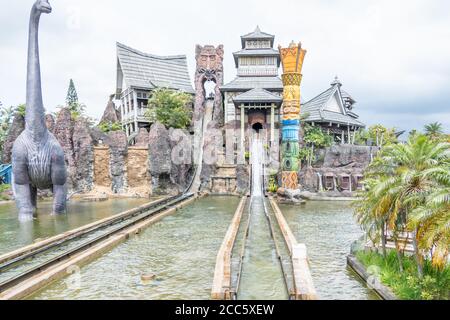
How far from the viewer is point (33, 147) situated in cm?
1468

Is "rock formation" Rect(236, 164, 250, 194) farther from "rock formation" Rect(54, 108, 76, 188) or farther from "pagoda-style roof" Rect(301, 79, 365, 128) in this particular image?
"pagoda-style roof" Rect(301, 79, 365, 128)

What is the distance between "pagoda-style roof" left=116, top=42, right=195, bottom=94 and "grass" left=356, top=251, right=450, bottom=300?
119 ft

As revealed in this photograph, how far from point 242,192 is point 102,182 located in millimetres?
9837

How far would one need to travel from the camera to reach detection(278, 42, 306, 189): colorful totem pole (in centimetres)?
2211

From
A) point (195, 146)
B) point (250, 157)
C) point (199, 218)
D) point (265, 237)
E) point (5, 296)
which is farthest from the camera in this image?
point (195, 146)

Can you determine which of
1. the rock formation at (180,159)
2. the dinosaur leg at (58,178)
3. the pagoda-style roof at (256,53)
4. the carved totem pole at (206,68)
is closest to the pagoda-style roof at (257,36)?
the pagoda-style roof at (256,53)

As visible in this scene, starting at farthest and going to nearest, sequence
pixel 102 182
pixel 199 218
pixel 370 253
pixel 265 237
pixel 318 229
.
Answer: pixel 102 182 → pixel 199 218 → pixel 318 229 → pixel 265 237 → pixel 370 253

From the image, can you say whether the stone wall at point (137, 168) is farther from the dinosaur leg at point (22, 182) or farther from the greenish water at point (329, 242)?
the dinosaur leg at point (22, 182)

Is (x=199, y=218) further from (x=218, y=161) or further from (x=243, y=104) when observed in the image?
(x=243, y=104)

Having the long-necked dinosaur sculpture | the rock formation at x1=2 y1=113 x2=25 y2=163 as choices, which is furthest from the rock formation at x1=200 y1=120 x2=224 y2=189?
the long-necked dinosaur sculpture

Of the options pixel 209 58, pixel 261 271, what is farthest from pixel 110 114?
pixel 261 271

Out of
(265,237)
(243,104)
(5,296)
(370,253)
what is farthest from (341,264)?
(243,104)

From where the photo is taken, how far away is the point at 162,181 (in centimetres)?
2761

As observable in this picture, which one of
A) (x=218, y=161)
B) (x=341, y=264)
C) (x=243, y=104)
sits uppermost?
(x=243, y=104)
